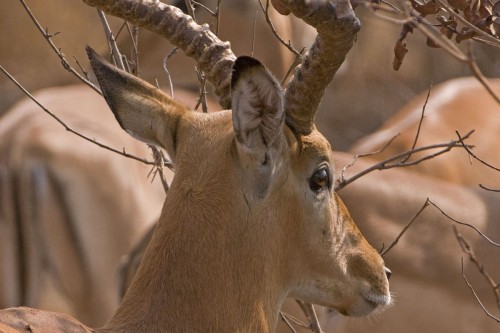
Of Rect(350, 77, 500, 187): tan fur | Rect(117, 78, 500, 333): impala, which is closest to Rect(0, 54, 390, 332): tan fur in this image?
Rect(117, 78, 500, 333): impala

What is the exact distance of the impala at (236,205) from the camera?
2764 millimetres

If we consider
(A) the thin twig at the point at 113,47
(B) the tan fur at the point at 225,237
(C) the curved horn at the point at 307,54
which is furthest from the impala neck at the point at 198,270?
(A) the thin twig at the point at 113,47

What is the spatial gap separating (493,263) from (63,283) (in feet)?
8.07

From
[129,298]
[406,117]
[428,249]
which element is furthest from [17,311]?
[406,117]

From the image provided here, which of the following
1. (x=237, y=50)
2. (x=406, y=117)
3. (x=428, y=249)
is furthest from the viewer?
(x=237, y=50)

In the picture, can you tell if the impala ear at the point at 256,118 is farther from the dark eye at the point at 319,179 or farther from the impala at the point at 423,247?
the impala at the point at 423,247

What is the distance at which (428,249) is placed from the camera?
6.06 meters

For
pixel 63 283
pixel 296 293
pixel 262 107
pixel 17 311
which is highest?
pixel 262 107

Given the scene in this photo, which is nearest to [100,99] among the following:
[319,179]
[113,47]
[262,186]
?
[113,47]

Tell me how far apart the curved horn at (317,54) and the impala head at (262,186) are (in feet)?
0.20

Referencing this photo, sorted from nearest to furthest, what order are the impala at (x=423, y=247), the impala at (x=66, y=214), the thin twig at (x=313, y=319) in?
the thin twig at (x=313, y=319), the impala at (x=423, y=247), the impala at (x=66, y=214)

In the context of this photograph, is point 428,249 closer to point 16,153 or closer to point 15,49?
point 16,153

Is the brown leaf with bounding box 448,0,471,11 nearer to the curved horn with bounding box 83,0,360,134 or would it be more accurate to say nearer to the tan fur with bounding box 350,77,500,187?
the curved horn with bounding box 83,0,360,134

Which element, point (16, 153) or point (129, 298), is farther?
point (16, 153)
